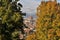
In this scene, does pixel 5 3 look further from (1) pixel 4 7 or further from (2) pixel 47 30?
(2) pixel 47 30

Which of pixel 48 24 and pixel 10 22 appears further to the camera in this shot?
pixel 48 24

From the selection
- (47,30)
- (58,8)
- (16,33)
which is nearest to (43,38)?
(47,30)

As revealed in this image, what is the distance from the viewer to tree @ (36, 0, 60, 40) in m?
38.5

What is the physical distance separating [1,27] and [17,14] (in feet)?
6.43

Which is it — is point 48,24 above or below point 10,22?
below

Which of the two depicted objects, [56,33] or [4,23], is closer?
[4,23]

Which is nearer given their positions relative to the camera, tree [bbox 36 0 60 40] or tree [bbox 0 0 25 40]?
tree [bbox 0 0 25 40]

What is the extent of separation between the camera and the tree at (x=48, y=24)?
126 ft

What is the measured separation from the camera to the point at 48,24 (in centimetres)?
3872

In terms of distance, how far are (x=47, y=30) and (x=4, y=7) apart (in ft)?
29.7

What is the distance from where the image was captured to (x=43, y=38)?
3844 centimetres

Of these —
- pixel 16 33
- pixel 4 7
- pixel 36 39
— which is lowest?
pixel 36 39

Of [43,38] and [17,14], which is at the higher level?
[17,14]

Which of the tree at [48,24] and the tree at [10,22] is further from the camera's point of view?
the tree at [48,24]
